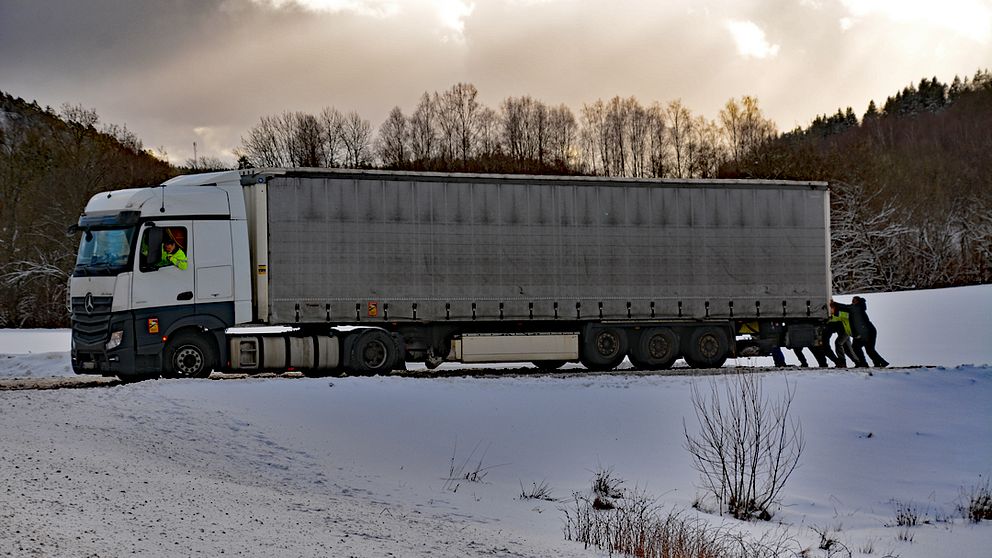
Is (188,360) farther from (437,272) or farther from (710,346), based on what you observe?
(710,346)

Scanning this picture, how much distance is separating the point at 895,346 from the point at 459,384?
16726 millimetres

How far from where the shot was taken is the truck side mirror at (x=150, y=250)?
1509cm

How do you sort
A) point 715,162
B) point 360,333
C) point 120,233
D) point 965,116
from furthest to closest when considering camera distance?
point 965,116, point 715,162, point 360,333, point 120,233

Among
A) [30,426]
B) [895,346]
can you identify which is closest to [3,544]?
[30,426]

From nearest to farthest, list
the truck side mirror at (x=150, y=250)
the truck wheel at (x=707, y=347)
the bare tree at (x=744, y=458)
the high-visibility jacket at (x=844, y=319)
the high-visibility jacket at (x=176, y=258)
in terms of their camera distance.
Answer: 1. the bare tree at (x=744, y=458)
2. the truck side mirror at (x=150, y=250)
3. the high-visibility jacket at (x=176, y=258)
4. the truck wheel at (x=707, y=347)
5. the high-visibility jacket at (x=844, y=319)

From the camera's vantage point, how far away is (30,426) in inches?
396

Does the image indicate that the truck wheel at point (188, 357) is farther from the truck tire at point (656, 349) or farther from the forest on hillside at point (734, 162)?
the forest on hillside at point (734, 162)

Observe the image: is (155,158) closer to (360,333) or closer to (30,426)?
(360,333)

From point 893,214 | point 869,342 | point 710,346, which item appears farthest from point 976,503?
point 893,214

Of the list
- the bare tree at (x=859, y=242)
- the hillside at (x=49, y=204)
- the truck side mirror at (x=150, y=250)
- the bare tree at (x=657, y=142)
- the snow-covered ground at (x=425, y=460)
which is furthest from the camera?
the bare tree at (x=657, y=142)

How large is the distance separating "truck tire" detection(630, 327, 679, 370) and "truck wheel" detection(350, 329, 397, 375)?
5.04 meters

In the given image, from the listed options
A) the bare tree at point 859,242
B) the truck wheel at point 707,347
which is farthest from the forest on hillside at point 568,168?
the truck wheel at point 707,347

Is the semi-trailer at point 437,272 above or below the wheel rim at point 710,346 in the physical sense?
above

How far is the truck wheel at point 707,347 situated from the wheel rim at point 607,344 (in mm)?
1600
